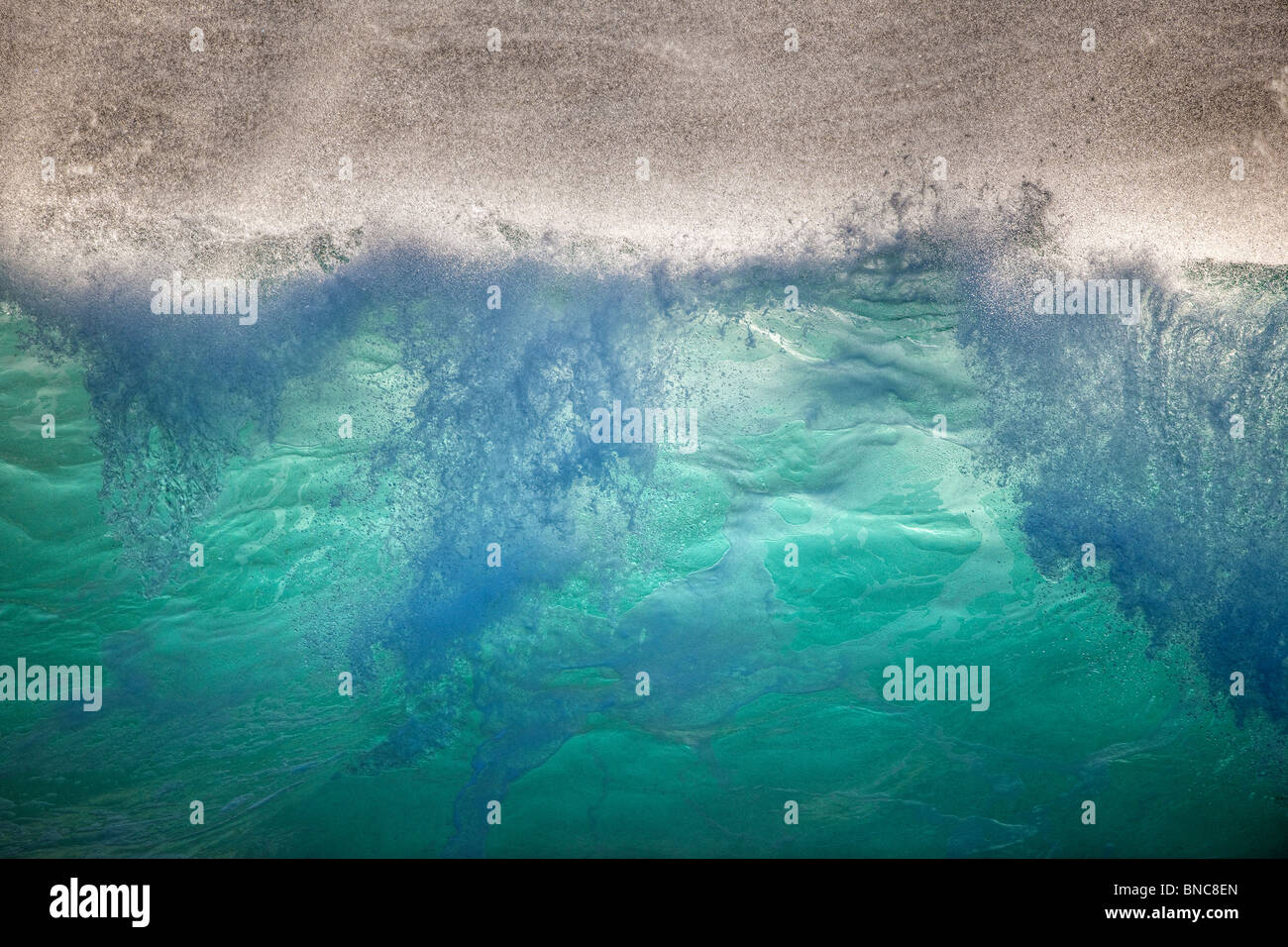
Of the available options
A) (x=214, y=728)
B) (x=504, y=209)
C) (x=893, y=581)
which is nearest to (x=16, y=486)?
(x=214, y=728)

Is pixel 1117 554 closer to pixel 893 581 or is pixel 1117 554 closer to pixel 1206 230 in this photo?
pixel 893 581

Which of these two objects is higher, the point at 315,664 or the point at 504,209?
the point at 504,209

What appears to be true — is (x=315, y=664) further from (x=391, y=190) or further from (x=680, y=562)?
(x=391, y=190)

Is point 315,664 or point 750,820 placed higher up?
point 315,664
